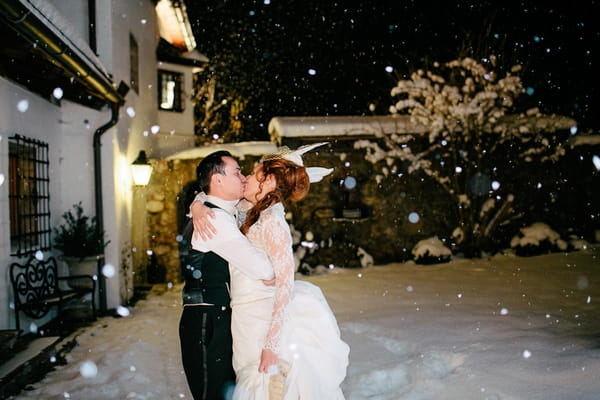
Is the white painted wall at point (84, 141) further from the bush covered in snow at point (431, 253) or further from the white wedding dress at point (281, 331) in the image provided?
the bush covered in snow at point (431, 253)

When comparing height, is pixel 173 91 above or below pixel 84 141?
above

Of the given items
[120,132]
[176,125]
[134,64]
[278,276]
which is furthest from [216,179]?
[176,125]

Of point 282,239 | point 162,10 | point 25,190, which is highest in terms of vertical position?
point 162,10

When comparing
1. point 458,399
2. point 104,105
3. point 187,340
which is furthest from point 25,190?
point 458,399

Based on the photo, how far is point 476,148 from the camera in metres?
9.93

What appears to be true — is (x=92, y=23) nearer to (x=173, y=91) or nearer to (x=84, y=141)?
(x=84, y=141)

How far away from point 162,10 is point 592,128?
11870 millimetres

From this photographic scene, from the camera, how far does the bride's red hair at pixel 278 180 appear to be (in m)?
2.74

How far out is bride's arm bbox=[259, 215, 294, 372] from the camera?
8.06ft

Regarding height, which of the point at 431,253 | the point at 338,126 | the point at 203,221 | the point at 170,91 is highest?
the point at 170,91

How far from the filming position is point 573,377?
358cm

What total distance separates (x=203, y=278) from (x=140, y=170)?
6285mm

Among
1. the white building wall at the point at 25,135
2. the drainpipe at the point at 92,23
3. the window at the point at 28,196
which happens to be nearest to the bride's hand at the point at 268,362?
the white building wall at the point at 25,135

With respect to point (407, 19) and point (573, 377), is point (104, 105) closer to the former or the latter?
point (573, 377)
